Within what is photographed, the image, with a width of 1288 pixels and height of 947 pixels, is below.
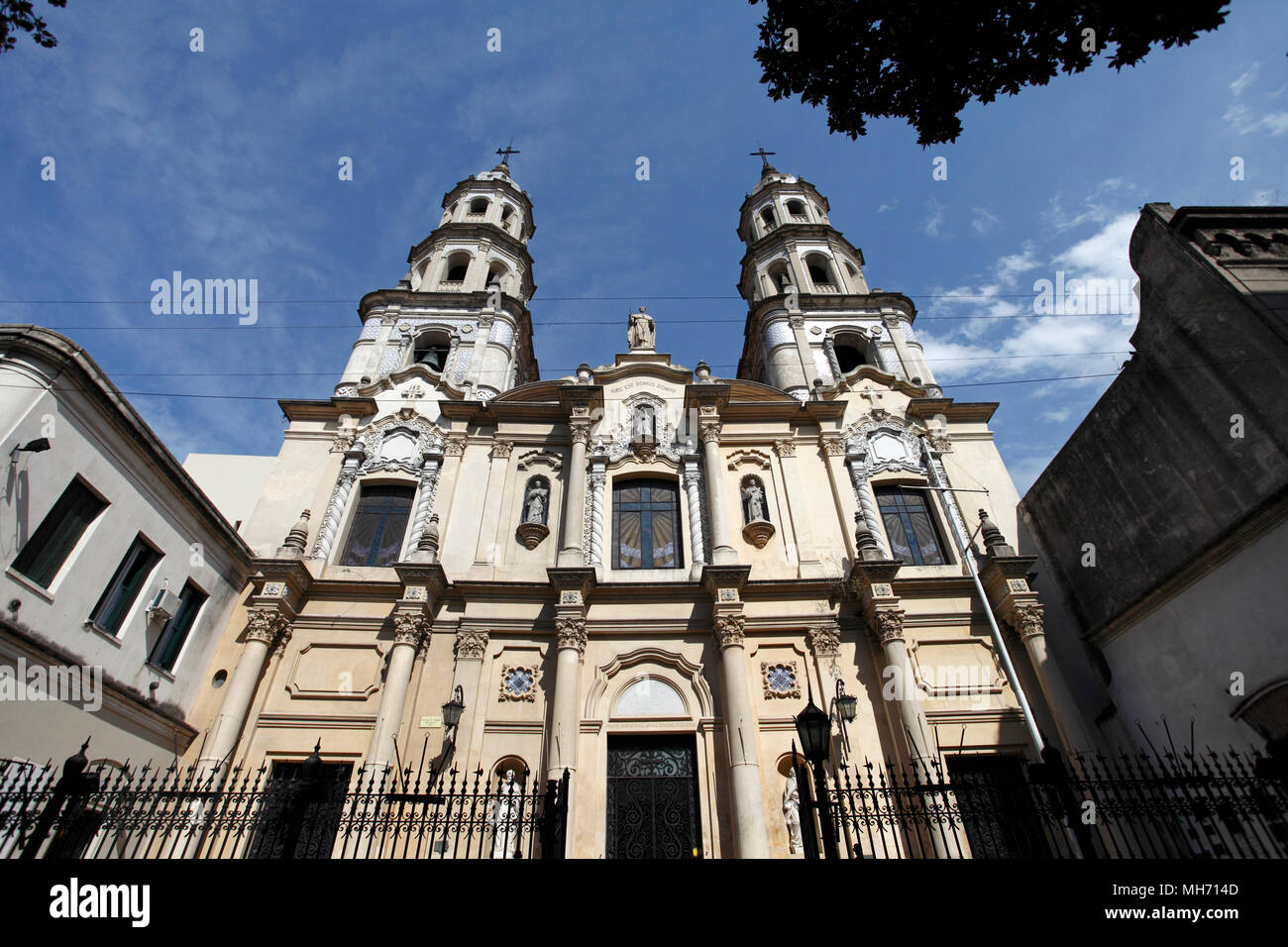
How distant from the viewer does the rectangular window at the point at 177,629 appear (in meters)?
12.6

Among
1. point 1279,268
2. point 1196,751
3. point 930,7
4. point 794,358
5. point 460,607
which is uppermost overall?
point 794,358

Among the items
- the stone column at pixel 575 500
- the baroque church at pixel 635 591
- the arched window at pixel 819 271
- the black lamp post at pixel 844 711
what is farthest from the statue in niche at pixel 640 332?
the black lamp post at pixel 844 711

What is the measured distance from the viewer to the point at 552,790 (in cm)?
810

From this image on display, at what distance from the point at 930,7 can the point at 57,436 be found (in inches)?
537

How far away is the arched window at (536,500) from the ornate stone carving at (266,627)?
5.82 m

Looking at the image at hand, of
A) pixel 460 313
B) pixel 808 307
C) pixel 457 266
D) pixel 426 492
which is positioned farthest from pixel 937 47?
pixel 457 266

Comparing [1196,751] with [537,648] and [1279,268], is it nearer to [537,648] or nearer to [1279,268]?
[1279,268]

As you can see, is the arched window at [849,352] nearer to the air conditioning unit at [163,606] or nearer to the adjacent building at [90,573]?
the adjacent building at [90,573]

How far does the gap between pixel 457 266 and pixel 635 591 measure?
56.9 feet

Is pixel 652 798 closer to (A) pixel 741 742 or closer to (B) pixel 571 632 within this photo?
(A) pixel 741 742

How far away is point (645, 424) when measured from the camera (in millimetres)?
18656

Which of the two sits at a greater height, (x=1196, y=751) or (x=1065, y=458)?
(x=1065, y=458)

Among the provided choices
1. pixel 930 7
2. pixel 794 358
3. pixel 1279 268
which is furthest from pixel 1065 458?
pixel 930 7
